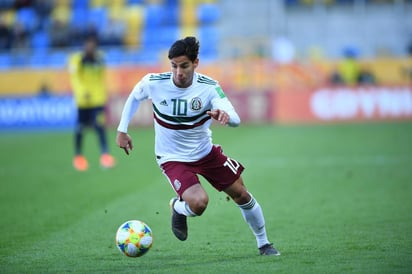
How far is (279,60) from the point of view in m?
28.0

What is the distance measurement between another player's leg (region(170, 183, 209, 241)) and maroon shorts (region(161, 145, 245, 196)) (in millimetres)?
75

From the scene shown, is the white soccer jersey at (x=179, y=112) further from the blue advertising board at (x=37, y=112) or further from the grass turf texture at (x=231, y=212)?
the blue advertising board at (x=37, y=112)

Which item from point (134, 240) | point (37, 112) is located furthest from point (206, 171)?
point (37, 112)

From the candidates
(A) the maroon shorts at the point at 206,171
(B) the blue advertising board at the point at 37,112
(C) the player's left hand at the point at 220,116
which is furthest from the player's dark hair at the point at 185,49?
(B) the blue advertising board at the point at 37,112

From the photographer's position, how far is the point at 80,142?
1580 cm

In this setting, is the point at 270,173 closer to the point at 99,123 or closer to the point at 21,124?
the point at 99,123

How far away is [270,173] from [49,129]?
13261 millimetres

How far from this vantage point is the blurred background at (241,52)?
25531 mm

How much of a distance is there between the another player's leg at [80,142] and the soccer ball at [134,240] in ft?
27.7

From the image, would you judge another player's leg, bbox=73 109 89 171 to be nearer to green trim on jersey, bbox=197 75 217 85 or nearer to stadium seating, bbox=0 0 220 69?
green trim on jersey, bbox=197 75 217 85

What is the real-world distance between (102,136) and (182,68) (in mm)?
8612

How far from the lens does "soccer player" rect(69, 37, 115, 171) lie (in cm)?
1582

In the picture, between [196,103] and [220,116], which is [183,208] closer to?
[196,103]

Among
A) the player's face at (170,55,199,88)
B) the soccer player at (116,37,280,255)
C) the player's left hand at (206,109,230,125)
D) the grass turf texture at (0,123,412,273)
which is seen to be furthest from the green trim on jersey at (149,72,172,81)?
the grass turf texture at (0,123,412,273)
